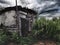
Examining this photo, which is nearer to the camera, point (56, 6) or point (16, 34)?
point (16, 34)

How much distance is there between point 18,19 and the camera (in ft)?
17.7

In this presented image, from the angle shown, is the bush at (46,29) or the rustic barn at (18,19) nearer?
the bush at (46,29)

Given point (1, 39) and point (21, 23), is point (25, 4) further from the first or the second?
point (1, 39)

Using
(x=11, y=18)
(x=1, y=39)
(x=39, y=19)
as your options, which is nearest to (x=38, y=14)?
(x=39, y=19)

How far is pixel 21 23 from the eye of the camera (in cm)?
544

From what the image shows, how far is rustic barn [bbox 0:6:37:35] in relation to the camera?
5.41 m

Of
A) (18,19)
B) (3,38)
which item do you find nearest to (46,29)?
(18,19)

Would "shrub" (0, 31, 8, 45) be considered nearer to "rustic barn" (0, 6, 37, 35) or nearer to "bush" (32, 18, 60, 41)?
"rustic barn" (0, 6, 37, 35)

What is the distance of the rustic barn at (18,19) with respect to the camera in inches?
213

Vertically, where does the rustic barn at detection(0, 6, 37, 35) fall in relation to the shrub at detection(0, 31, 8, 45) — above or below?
above

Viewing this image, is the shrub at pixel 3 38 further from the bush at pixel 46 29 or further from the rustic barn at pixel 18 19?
the bush at pixel 46 29

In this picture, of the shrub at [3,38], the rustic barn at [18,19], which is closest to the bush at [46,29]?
the rustic barn at [18,19]

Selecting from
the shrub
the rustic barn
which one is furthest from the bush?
the shrub

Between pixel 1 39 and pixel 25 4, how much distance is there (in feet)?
2.84
